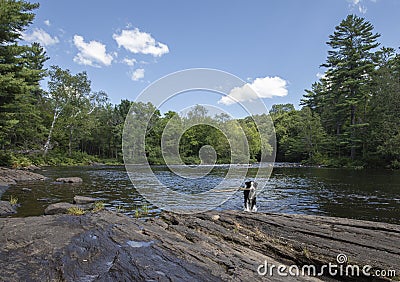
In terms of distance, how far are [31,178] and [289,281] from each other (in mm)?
23675

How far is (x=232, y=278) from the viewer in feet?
12.6

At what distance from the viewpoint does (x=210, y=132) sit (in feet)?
63.8

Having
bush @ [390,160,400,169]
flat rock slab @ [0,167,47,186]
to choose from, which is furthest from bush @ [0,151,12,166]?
bush @ [390,160,400,169]

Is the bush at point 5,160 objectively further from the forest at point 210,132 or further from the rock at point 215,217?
the rock at point 215,217

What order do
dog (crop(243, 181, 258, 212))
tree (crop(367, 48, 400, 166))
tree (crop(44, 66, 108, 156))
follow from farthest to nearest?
1. tree (crop(44, 66, 108, 156))
2. tree (crop(367, 48, 400, 166))
3. dog (crop(243, 181, 258, 212))

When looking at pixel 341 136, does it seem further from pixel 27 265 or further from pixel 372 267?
pixel 27 265

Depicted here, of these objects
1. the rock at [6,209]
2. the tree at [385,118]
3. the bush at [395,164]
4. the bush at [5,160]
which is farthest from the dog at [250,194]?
the bush at [395,164]

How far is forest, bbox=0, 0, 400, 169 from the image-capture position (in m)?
22.8

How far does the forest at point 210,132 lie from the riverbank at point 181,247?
574 inches

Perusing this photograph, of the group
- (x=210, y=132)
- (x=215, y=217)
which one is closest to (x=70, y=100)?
(x=210, y=132)

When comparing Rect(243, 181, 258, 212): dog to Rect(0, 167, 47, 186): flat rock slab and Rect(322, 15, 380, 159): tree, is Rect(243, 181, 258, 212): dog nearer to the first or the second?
Rect(0, 167, 47, 186): flat rock slab

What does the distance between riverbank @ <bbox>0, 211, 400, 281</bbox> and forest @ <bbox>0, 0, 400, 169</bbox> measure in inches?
574

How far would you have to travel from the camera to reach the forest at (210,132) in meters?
22.8

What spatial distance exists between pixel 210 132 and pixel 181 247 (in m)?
14.7
